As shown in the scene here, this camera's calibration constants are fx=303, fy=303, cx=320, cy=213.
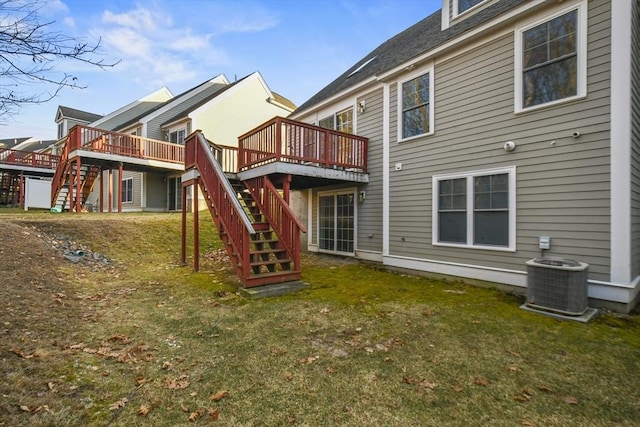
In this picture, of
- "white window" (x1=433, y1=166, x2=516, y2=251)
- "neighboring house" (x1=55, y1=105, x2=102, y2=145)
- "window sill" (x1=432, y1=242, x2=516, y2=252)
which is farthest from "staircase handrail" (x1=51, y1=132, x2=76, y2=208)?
"window sill" (x1=432, y1=242, x2=516, y2=252)

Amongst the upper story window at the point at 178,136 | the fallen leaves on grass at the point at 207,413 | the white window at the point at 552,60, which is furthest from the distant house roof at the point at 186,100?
the fallen leaves on grass at the point at 207,413

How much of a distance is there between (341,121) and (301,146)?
3059mm

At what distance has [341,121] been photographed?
10.0 metres

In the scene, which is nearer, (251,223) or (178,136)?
(251,223)

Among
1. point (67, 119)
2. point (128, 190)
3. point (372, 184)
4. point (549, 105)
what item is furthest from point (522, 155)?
point (67, 119)

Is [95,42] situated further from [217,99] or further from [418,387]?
[217,99]

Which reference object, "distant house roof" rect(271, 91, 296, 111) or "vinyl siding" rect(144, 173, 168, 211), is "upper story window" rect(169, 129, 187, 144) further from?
"distant house roof" rect(271, 91, 296, 111)

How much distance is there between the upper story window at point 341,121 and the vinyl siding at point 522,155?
243 cm

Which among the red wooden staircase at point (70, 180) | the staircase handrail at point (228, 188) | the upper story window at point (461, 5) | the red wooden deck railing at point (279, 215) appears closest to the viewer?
the staircase handrail at point (228, 188)

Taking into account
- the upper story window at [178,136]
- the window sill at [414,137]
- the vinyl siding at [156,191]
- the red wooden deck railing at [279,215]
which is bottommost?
the red wooden deck railing at [279,215]

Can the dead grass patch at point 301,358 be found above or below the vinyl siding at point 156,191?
below

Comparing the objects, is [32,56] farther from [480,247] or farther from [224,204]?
[480,247]

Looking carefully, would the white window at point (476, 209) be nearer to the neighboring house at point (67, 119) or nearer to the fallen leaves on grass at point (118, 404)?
the fallen leaves on grass at point (118, 404)

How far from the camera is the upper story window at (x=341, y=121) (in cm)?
966
